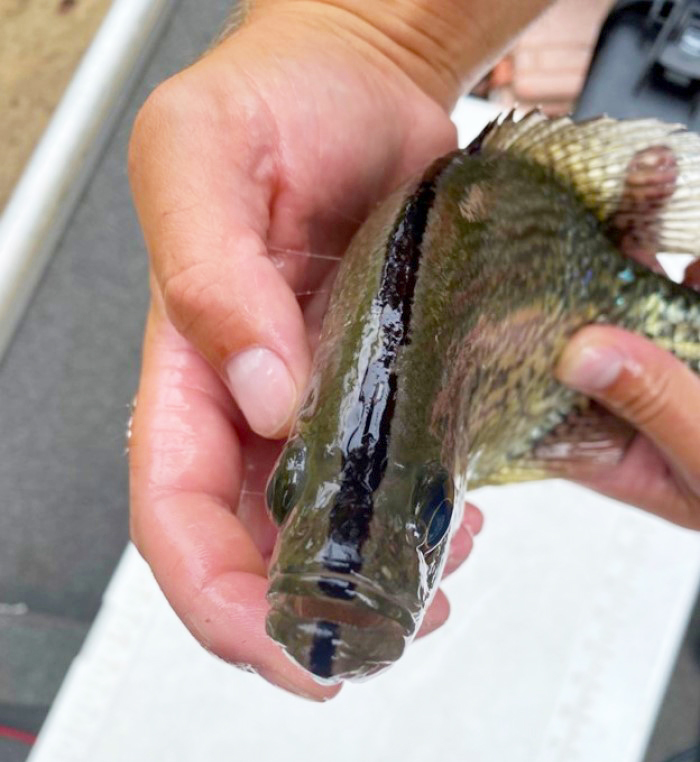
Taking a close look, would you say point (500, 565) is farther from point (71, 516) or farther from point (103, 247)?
point (103, 247)

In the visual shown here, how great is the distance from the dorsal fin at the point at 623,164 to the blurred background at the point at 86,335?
1.94 ft

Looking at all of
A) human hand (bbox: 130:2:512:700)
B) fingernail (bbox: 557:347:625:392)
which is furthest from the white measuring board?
fingernail (bbox: 557:347:625:392)

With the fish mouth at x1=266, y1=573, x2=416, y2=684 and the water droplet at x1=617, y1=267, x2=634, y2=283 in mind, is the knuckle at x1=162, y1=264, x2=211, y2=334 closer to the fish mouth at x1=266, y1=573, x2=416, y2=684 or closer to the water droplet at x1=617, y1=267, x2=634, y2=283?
the fish mouth at x1=266, y1=573, x2=416, y2=684

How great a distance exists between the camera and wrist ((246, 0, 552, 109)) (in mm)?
1174

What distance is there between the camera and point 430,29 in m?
1.25

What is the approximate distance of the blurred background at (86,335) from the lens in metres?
1.55

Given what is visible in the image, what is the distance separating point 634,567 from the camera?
140 cm

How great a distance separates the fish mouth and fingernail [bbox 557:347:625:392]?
1.73ft

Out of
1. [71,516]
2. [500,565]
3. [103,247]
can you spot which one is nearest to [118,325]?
[103,247]

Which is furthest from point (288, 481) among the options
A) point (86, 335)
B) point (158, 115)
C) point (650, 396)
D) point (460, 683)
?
point (86, 335)

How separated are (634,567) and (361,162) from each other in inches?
32.4

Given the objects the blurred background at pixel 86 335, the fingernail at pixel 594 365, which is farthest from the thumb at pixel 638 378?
the blurred background at pixel 86 335

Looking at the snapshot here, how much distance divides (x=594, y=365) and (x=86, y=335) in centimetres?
110

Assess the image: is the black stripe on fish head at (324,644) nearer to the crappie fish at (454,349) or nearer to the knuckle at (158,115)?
the crappie fish at (454,349)
